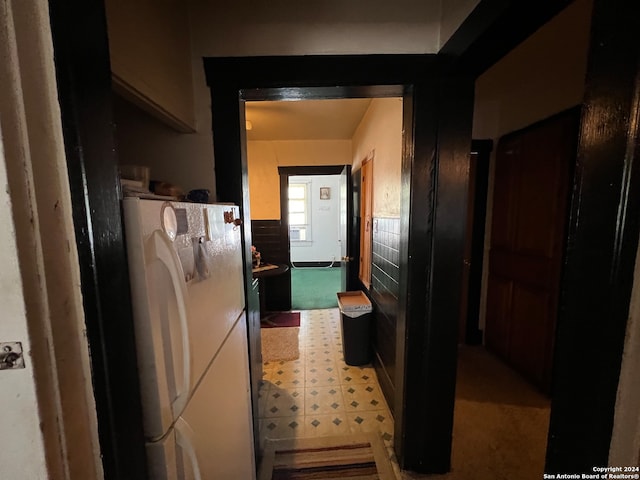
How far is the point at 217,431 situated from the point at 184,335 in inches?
18.7

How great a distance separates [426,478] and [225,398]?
124 cm

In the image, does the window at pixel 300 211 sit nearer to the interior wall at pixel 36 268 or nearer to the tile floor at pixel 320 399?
the tile floor at pixel 320 399

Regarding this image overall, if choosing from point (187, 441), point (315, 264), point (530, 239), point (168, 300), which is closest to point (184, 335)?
point (168, 300)

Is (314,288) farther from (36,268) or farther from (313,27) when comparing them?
(36,268)

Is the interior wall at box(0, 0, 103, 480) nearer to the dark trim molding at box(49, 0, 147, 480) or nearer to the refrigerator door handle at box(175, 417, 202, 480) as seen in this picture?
the dark trim molding at box(49, 0, 147, 480)

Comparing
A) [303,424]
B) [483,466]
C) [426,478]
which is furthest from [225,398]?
[483,466]

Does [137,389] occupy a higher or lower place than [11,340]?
lower

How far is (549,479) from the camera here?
604 millimetres

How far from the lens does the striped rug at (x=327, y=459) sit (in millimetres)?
1422

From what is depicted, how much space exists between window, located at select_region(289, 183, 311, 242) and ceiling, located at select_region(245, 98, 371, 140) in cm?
318

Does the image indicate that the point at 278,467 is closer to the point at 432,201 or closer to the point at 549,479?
the point at 549,479

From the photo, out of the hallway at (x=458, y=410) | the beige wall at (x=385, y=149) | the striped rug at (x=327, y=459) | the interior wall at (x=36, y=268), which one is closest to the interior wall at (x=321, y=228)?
the beige wall at (x=385, y=149)

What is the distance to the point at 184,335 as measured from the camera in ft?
1.98

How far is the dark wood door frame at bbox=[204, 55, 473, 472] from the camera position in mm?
1165
